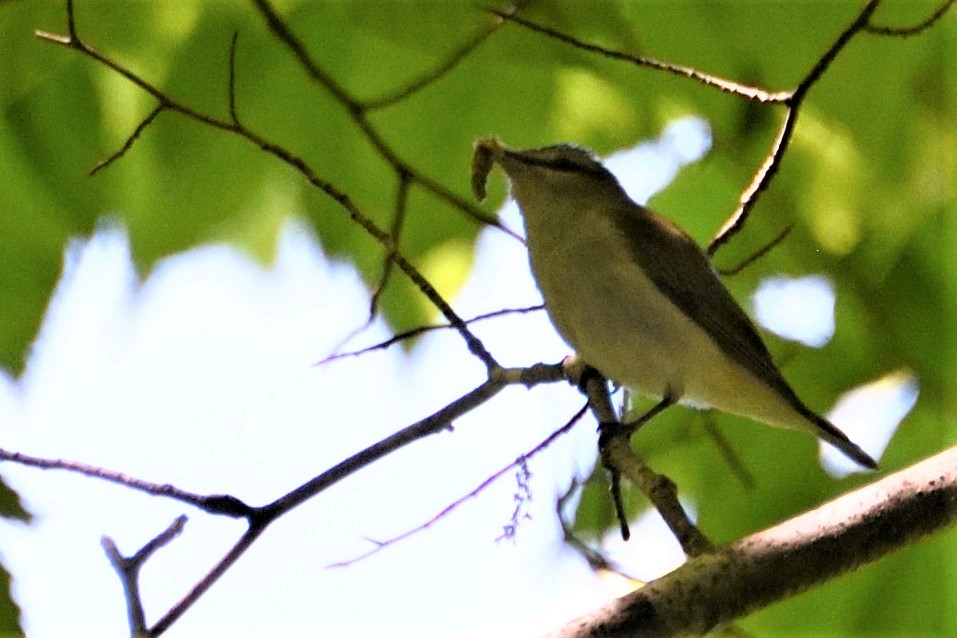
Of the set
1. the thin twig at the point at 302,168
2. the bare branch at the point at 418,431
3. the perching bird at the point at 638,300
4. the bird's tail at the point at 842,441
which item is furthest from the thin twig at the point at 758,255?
the thin twig at the point at 302,168

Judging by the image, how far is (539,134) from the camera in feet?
5.95

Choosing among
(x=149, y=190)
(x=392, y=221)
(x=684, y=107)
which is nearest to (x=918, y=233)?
(x=684, y=107)

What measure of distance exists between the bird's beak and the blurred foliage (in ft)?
0.48

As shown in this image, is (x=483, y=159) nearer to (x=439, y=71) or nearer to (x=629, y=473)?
(x=439, y=71)

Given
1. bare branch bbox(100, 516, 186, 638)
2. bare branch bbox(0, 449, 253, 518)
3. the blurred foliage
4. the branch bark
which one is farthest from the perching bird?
bare branch bbox(100, 516, 186, 638)

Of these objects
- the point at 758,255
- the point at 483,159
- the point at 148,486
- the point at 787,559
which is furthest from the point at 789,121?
the point at 148,486

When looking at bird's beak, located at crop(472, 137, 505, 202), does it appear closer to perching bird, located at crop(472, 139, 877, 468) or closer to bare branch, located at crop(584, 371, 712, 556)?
perching bird, located at crop(472, 139, 877, 468)

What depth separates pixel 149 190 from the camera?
1723 mm

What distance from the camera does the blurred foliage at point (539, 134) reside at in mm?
1713

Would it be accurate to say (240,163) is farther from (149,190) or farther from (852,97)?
(852,97)

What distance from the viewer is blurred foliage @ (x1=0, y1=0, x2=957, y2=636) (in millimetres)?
1713

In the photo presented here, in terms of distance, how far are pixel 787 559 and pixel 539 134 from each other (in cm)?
98

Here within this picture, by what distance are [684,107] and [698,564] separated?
0.99 metres

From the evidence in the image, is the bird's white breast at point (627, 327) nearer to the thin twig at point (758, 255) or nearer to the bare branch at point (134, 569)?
the thin twig at point (758, 255)
